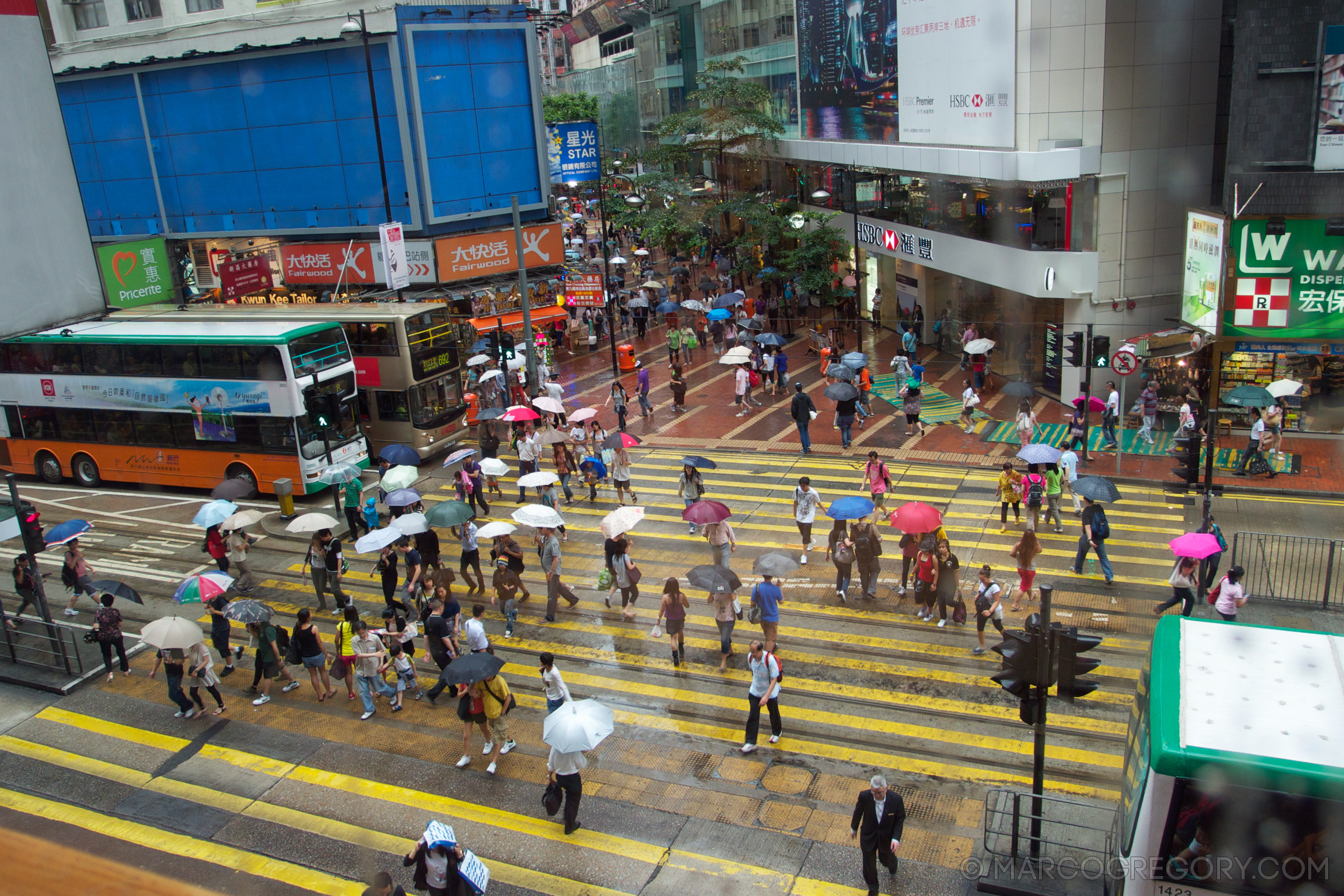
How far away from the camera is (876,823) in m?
8.40

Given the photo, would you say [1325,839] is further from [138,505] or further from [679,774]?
[138,505]

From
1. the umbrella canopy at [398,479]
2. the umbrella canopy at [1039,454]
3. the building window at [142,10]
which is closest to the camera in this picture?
the umbrella canopy at [1039,454]

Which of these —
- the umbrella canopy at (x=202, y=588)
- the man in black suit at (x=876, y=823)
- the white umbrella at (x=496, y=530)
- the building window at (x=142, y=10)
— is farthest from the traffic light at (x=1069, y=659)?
the building window at (x=142, y=10)

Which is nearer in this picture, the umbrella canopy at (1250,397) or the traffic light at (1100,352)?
the umbrella canopy at (1250,397)

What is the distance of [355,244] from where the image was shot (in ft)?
110

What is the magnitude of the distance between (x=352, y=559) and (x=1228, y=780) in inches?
619

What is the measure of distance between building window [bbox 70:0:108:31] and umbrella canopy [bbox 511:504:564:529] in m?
34.3

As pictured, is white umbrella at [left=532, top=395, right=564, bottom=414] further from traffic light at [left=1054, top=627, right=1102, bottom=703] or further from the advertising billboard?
traffic light at [left=1054, top=627, right=1102, bottom=703]

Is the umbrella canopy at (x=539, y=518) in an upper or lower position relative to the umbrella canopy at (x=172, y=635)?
upper

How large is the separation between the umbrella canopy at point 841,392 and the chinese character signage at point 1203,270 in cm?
846

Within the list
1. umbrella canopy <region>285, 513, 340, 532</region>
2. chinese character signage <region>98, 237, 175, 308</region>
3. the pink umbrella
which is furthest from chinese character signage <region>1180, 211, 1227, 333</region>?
chinese character signage <region>98, 237, 175, 308</region>

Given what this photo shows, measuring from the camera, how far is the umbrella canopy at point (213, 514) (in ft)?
54.9

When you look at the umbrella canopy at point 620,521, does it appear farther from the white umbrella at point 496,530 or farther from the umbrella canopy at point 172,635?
the umbrella canopy at point 172,635

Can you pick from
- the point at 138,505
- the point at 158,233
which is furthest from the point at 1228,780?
the point at 158,233
